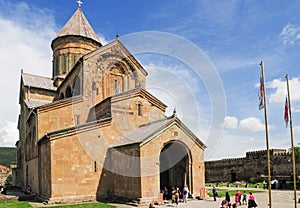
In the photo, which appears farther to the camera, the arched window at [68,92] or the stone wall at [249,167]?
the stone wall at [249,167]

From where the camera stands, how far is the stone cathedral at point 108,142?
18891 millimetres

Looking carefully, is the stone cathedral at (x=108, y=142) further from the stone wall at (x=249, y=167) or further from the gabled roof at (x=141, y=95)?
the stone wall at (x=249, y=167)

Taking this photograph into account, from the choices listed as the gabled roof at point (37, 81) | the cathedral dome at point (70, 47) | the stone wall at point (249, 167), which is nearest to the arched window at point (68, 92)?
the gabled roof at point (37, 81)

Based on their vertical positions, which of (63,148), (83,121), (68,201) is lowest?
(68,201)

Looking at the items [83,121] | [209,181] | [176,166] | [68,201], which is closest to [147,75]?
[83,121]

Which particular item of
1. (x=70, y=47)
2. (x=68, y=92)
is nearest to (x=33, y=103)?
(x=68, y=92)

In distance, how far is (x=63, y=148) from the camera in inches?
768

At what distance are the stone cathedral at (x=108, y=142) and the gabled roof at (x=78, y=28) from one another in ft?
28.5

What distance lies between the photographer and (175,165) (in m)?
22.1

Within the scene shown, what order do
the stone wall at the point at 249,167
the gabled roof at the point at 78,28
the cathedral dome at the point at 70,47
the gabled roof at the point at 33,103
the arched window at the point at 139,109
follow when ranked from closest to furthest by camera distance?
the arched window at the point at 139,109
the gabled roof at the point at 33,103
the cathedral dome at the point at 70,47
the gabled roof at the point at 78,28
the stone wall at the point at 249,167

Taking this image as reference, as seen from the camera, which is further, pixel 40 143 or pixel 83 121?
pixel 83 121

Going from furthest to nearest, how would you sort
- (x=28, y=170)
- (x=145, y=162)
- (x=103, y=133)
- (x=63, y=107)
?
(x=28, y=170)
(x=63, y=107)
(x=103, y=133)
(x=145, y=162)

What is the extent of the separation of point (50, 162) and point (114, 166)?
4.32 m

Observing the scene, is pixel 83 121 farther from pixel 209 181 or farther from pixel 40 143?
pixel 209 181
